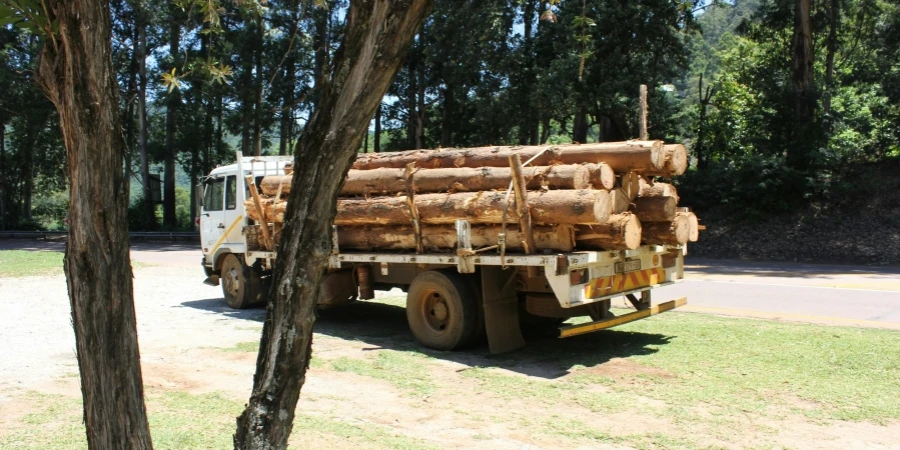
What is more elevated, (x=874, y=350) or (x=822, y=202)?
(x=822, y=202)

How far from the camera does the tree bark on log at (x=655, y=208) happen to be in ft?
30.1

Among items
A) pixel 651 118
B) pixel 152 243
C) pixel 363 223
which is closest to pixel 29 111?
pixel 152 243

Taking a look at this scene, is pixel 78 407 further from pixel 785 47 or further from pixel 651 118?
pixel 785 47

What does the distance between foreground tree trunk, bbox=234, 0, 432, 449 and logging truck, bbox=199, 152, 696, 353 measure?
16.8ft

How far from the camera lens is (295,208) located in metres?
A: 3.29

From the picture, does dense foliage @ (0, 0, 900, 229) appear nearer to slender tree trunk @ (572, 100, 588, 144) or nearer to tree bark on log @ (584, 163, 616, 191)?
slender tree trunk @ (572, 100, 588, 144)

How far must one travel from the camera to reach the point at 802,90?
2538cm

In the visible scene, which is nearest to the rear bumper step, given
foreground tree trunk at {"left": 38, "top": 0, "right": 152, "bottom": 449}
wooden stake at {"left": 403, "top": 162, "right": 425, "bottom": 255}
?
wooden stake at {"left": 403, "top": 162, "right": 425, "bottom": 255}

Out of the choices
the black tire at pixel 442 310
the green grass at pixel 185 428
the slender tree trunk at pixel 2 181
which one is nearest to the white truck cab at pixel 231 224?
the black tire at pixel 442 310

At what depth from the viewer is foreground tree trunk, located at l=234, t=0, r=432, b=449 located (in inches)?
125

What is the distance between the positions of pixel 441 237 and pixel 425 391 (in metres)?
2.47

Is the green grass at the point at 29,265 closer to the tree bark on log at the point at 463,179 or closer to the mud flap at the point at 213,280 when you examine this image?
the mud flap at the point at 213,280

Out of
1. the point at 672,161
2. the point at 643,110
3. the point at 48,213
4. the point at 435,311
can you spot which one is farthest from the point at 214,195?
the point at 48,213

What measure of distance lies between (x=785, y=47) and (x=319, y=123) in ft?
99.3
